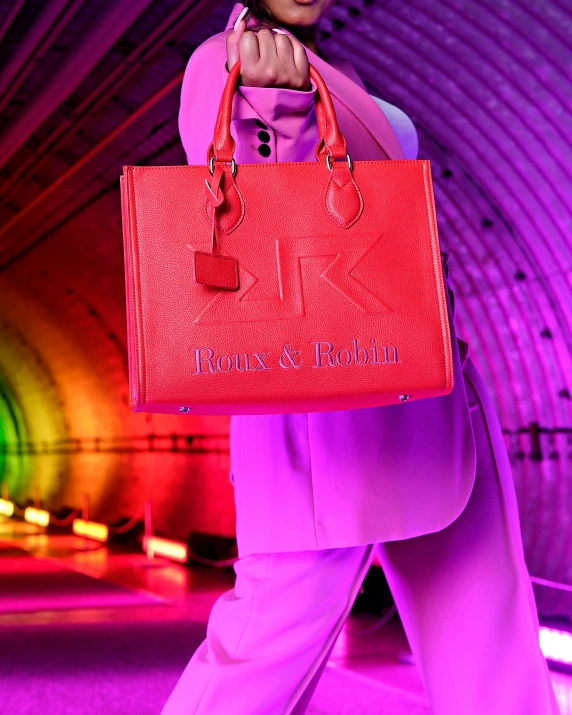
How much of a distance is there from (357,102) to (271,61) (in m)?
0.33

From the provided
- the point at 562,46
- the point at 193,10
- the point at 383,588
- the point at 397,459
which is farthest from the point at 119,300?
the point at 397,459

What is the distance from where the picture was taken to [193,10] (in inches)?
267

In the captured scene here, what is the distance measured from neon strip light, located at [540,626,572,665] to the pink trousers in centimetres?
237

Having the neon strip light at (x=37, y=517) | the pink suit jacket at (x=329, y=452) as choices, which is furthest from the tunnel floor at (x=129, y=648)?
the neon strip light at (x=37, y=517)

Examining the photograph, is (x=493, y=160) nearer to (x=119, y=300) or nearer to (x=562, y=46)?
→ (x=562, y=46)

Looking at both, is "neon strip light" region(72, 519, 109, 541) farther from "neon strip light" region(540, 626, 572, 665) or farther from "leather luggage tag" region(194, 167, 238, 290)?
"leather luggage tag" region(194, 167, 238, 290)

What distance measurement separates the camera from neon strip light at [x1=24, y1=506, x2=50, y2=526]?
15.8 m

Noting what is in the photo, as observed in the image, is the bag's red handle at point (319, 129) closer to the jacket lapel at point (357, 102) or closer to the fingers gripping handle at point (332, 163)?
the fingers gripping handle at point (332, 163)

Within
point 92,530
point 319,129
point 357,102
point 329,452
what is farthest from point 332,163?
point 92,530

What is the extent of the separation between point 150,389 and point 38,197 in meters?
10.4

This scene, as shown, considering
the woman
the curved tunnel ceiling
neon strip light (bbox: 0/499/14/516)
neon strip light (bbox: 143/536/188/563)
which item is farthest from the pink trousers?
neon strip light (bbox: 0/499/14/516)

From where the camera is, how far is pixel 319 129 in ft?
5.94

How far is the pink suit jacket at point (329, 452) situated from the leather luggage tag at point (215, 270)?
0.86 ft

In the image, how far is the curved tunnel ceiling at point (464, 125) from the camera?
19.9ft
